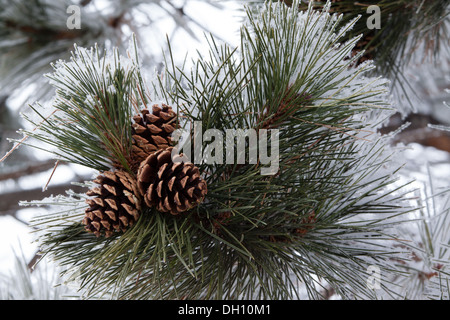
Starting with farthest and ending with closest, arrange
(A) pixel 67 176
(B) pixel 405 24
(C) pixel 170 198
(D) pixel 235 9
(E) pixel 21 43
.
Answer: (A) pixel 67 176 < (E) pixel 21 43 < (D) pixel 235 9 < (B) pixel 405 24 < (C) pixel 170 198

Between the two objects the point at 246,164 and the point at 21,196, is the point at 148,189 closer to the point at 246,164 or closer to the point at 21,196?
the point at 246,164

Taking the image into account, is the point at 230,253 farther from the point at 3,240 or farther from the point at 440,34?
the point at 3,240

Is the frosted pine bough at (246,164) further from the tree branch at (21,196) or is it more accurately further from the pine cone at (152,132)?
the tree branch at (21,196)

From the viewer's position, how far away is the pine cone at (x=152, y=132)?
46 centimetres

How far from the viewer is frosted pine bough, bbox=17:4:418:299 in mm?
446

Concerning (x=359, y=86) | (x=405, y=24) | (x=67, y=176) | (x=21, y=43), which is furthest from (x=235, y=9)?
(x=67, y=176)

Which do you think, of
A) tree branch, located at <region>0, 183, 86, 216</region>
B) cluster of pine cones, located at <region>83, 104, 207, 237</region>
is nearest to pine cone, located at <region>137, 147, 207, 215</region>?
cluster of pine cones, located at <region>83, 104, 207, 237</region>

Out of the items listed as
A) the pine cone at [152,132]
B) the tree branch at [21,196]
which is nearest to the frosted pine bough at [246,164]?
the pine cone at [152,132]

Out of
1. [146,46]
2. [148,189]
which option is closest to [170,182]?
[148,189]

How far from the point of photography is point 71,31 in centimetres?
109

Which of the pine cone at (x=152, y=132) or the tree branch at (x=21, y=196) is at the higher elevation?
the pine cone at (x=152, y=132)

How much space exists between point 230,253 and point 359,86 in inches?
9.0

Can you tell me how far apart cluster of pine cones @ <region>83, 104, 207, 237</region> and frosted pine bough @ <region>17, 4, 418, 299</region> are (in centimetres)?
1

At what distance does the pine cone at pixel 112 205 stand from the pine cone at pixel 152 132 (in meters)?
0.03
